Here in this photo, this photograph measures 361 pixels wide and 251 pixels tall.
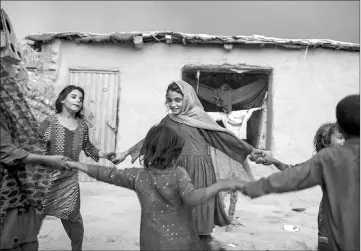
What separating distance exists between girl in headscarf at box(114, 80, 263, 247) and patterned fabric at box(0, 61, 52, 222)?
3.78 ft

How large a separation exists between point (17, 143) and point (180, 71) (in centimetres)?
552

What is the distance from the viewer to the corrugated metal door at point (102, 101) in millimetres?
7613

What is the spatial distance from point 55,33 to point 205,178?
5.07m

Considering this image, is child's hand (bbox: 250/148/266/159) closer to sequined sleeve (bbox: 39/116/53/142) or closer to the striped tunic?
the striped tunic

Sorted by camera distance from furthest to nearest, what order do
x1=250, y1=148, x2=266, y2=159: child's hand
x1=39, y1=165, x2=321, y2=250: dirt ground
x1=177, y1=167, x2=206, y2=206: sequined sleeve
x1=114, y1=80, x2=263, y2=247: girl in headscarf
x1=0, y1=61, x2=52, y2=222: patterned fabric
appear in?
x1=39, y1=165, x2=321, y2=250: dirt ground < x1=114, y1=80, x2=263, y2=247: girl in headscarf < x1=250, y1=148, x2=266, y2=159: child's hand < x1=0, y1=61, x2=52, y2=222: patterned fabric < x1=177, y1=167, x2=206, y2=206: sequined sleeve

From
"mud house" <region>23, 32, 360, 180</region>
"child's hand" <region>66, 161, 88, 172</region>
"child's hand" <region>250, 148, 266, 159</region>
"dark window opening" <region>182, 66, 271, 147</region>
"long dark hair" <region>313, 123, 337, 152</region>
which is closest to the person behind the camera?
"child's hand" <region>66, 161, 88, 172</region>

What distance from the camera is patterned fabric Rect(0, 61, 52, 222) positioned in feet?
7.66

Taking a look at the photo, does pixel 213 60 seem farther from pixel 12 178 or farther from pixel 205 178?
pixel 12 178

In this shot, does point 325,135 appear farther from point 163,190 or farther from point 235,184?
point 163,190

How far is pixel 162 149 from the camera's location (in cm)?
235

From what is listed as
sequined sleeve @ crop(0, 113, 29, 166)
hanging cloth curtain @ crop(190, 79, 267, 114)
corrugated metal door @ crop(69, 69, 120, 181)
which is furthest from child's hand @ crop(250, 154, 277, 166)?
hanging cloth curtain @ crop(190, 79, 267, 114)

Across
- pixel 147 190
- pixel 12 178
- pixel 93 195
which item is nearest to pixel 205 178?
pixel 147 190

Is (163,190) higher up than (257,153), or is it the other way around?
(257,153)

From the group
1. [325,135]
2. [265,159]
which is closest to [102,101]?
[265,159]
